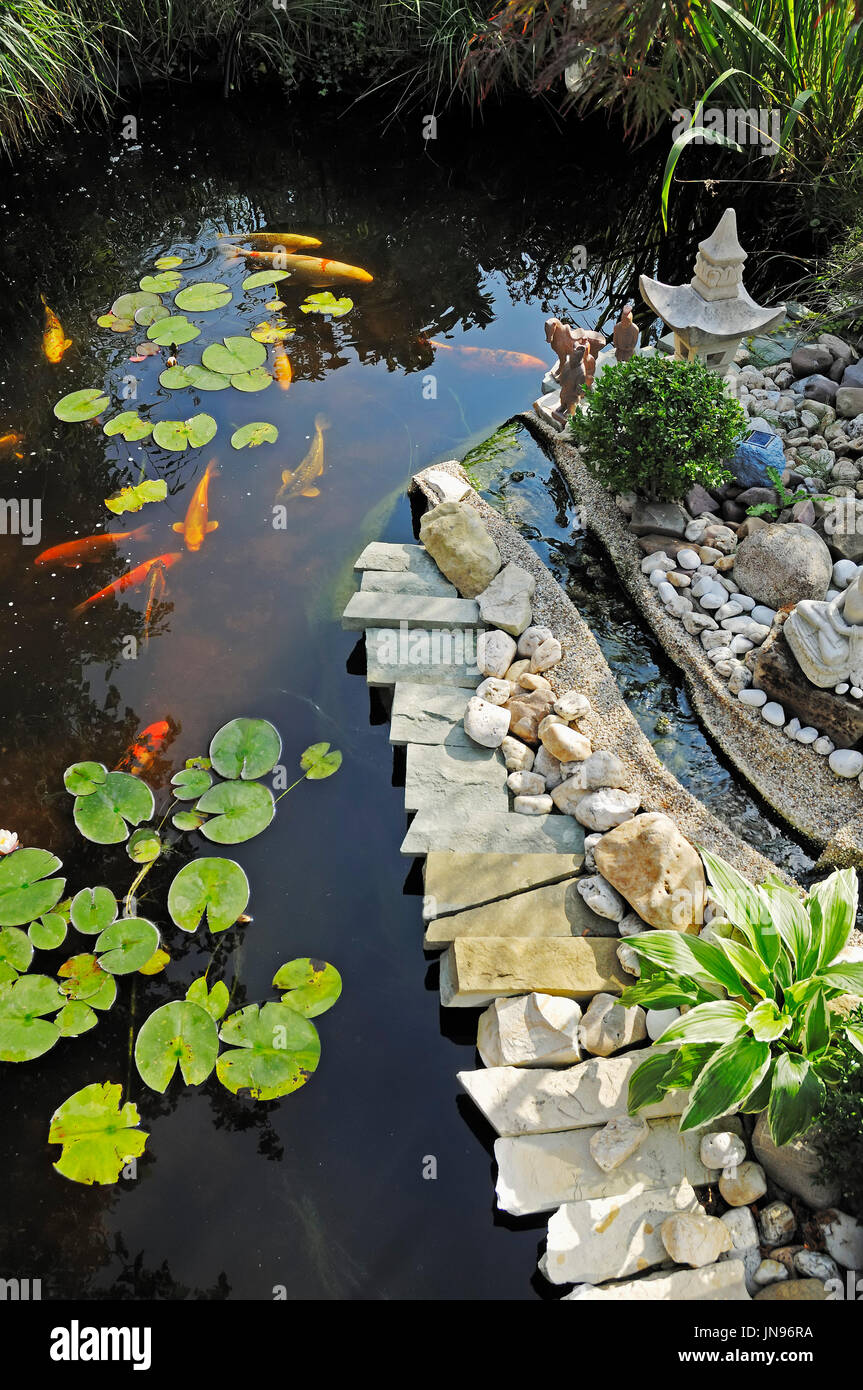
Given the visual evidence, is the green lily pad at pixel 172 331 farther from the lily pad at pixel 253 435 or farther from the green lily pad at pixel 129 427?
the lily pad at pixel 253 435

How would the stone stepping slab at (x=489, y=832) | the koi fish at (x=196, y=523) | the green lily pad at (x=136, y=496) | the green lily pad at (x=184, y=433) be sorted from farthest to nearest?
the green lily pad at (x=184, y=433), the green lily pad at (x=136, y=496), the koi fish at (x=196, y=523), the stone stepping slab at (x=489, y=832)

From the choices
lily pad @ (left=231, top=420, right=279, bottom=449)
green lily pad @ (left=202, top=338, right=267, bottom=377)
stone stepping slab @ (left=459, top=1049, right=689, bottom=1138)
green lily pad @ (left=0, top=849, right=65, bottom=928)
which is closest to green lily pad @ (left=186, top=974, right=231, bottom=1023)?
green lily pad @ (left=0, top=849, right=65, bottom=928)

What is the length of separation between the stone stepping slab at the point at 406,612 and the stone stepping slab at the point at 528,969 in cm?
184

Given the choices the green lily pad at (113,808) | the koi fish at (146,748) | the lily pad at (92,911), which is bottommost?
the lily pad at (92,911)

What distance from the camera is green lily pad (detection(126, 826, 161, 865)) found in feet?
14.1

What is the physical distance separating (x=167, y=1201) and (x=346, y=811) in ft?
5.71

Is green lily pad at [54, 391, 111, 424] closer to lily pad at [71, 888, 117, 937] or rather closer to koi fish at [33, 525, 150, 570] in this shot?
koi fish at [33, 525, 150, 570]

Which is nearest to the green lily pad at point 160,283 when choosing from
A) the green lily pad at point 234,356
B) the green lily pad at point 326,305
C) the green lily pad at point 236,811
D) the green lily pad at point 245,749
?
the green lily pad at point 234,356

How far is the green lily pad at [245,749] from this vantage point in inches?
180

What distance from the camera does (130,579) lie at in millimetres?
5512

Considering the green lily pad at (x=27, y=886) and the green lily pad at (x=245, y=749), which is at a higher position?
the green lily pad at (x=245, y=749)

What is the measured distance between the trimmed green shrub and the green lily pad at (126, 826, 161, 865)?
120 inches

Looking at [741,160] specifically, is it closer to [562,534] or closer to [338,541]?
[562,534]

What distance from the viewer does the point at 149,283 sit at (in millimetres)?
7461
